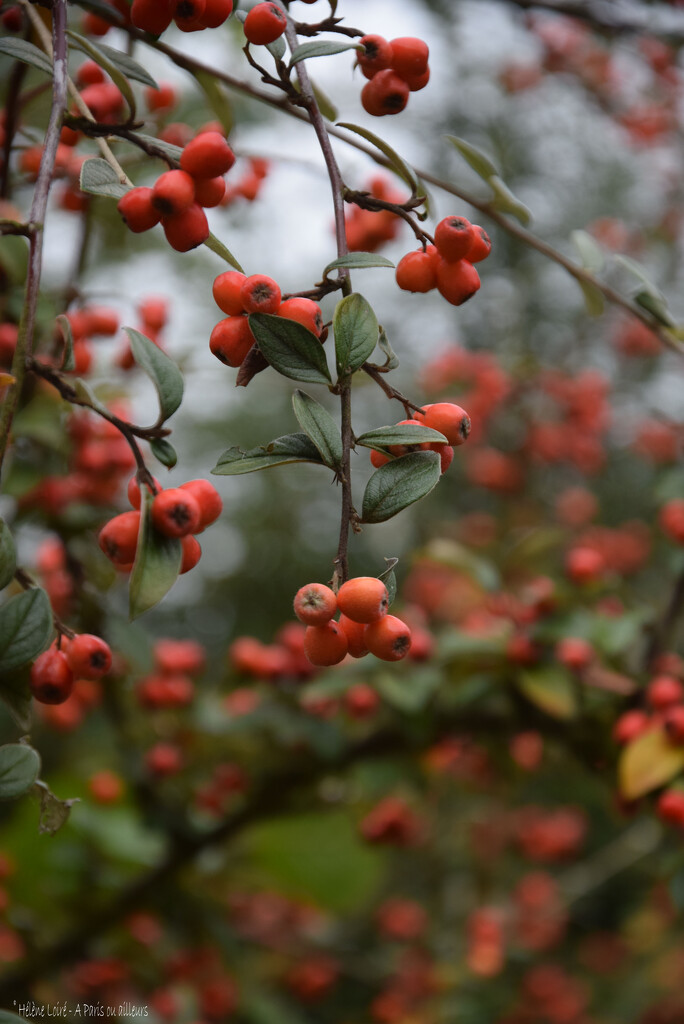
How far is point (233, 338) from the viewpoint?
1.73 feet

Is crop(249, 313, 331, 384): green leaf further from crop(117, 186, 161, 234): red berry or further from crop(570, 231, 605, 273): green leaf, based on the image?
crop(570, 231, 605, 273): green leaf

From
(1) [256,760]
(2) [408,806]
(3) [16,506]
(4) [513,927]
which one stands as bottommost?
(4) [513,927]

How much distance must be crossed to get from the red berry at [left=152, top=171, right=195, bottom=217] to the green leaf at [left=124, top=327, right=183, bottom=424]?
0.09 meters

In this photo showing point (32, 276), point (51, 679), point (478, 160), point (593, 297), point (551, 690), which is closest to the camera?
point (32, 276)

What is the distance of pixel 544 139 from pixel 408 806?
3.59 metres

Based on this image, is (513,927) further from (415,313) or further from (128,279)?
(128,279)

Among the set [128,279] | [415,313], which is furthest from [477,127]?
[128,279]

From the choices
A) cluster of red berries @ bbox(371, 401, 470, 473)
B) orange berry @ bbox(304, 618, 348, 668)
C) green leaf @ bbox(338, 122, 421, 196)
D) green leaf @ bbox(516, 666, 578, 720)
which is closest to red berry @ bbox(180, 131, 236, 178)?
green leaf @ bbox(338, 122, 421, 196)

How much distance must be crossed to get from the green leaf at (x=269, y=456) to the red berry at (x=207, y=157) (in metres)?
0.19

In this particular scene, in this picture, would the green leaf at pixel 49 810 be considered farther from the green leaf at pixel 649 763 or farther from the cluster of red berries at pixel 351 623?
the green leaf at pixel 649 763

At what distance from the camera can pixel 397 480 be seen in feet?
1.70

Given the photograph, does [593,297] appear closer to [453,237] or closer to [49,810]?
[453,237]

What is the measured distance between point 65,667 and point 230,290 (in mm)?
287

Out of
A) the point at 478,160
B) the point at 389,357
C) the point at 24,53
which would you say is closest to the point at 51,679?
the point at 389,357
